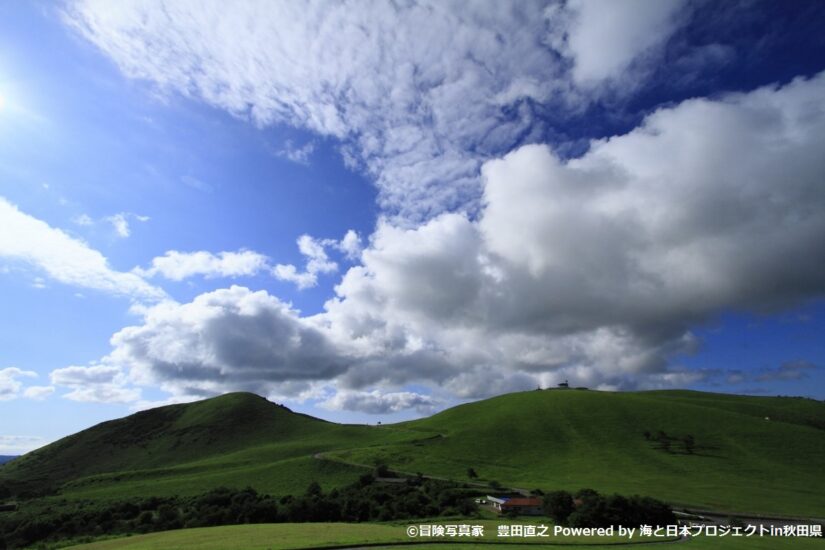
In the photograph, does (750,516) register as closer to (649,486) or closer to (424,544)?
(649,486)

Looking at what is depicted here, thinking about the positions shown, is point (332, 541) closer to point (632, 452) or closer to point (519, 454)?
point (519, 454)

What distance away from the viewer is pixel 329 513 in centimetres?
7750

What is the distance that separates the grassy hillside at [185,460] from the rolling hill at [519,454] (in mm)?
501

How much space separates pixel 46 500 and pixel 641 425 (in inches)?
6172

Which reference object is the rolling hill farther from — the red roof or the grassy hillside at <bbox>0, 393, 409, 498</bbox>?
the red roof

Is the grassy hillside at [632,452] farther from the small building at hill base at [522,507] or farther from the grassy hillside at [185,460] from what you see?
the small building at hill base at [522,507]

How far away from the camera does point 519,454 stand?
132625mm

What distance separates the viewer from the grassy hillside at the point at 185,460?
387ft

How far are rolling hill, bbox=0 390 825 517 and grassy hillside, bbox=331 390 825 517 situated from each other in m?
0.39

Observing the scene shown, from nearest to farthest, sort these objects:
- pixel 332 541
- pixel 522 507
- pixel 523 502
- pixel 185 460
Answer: pixel 332 541
pixel 522 507
pixel 523 502
pixel 185 460

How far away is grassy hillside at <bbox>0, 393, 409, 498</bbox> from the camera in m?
118

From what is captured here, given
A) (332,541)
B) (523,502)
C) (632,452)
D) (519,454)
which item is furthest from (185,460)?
(332,541)

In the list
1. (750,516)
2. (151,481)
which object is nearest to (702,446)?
(750,516)

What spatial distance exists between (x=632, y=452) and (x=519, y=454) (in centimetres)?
2804
